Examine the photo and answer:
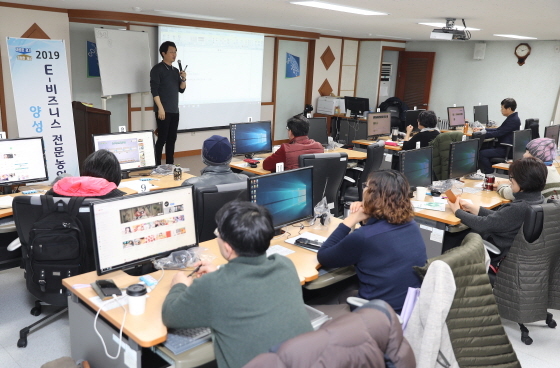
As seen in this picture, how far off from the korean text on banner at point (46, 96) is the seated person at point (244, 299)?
14.0 feet

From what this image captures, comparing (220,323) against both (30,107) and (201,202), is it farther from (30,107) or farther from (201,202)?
(30,107)

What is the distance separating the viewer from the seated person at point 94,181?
9.30 feet

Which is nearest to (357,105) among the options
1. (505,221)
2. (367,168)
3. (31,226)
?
(367,168)

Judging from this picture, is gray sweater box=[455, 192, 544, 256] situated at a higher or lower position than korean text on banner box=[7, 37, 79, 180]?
lower

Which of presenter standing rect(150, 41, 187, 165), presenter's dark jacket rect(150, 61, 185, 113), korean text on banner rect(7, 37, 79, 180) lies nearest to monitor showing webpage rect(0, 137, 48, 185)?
korean text on banner rect(7, 37, 79, 180)

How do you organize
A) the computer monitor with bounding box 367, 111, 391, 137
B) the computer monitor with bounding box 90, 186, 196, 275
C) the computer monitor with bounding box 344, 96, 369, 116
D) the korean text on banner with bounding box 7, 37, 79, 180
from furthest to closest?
the computer monitor with bounding box 344, 96, 369, 116
the computer monitor with bounding box 367, 111, 391, 137
the korean text on banner with bounding box 7, 37, 79, 180
the computer monitor with bounding box 90, 186, 196, 275

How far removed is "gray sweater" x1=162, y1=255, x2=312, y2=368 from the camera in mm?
1723

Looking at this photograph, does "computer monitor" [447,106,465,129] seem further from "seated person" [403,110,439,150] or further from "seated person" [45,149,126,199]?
"seated person" [45,149,126,199]

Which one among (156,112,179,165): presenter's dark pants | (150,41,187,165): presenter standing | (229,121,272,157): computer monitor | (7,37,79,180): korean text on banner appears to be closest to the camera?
(7,37,79,180): korean text on banner

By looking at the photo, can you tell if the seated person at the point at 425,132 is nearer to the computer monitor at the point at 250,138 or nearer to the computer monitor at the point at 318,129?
the computer monitor at the point at 318,129

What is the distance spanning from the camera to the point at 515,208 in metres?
3.42

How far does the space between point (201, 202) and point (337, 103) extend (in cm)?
754

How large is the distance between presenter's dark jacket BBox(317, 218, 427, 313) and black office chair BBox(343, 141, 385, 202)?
97.4 inches

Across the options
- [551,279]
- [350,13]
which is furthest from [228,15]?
[551,279]
